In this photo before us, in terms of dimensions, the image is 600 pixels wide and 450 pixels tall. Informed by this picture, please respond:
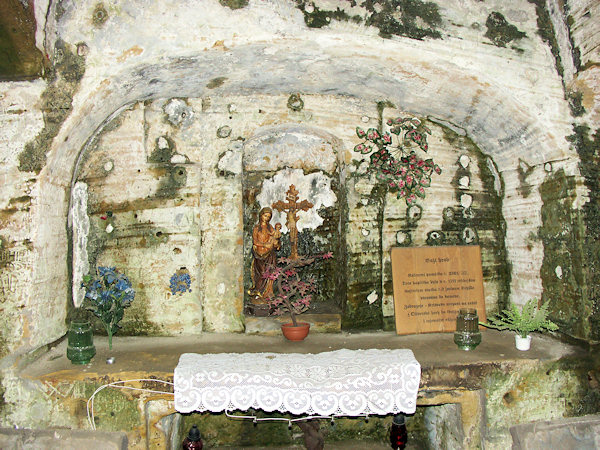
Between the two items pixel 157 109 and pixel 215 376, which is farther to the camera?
pixel 157 109

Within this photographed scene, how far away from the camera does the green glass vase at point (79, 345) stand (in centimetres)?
278

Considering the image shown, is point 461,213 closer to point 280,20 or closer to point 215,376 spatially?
point 280,20

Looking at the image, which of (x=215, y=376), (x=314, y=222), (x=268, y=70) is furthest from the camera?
(x=314, y=222)

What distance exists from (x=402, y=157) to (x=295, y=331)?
154 centimetres

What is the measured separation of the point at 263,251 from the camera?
3.57 meters

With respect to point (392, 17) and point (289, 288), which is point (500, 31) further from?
point (289, 288)

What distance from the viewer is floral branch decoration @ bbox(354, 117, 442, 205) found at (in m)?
3.55

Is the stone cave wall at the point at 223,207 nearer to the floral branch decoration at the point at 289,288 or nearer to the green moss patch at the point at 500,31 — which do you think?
the floral branch decoration at the point at 289,288

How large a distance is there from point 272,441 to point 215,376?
1.35 m

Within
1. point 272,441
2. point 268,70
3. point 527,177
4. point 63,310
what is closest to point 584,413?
point 527,177

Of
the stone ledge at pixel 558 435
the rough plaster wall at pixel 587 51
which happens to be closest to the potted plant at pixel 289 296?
the stone ledge at pixel 558 435

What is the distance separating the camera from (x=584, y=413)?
2.98m

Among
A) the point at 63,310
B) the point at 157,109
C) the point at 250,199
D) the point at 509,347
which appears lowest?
the point at 509,347

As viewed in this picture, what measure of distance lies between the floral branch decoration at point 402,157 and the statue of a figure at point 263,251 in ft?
2.92
